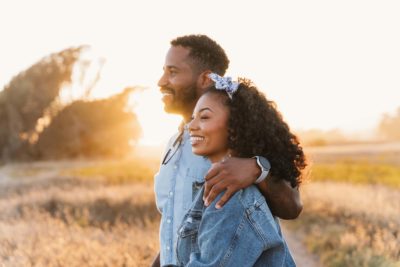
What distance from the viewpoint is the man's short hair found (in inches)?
135

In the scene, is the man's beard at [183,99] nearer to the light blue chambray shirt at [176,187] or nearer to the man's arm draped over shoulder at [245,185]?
the light blue chambray shirt at [176,187]

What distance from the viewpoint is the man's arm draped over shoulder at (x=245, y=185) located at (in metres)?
2.27

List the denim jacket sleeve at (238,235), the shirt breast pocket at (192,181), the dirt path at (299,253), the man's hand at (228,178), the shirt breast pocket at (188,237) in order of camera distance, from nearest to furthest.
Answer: the denim jacket sleeve at (238,235) → the man's hand at (228,178) → the shirt breast pocket at (188,237) → the shirt breast pocket at (192,181) → the dirt path at (299,253)

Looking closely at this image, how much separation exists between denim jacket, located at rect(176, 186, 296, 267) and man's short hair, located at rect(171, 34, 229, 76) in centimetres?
124

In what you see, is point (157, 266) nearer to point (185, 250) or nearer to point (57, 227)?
point (185, 250)

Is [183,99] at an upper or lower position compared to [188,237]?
upper

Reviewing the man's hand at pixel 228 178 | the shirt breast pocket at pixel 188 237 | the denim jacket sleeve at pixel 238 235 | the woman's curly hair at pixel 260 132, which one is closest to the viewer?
the denim jacket sleeve at pixel 238 235

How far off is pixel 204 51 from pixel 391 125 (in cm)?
12027

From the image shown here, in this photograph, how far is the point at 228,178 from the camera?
226 centimetres

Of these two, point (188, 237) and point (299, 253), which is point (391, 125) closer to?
point (299, 253)

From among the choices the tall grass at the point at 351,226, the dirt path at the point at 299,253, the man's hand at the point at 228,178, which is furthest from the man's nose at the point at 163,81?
the dirt path at the point at 299,253

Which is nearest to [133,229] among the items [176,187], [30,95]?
[176,187]

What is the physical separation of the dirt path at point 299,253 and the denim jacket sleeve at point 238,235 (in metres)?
5.74

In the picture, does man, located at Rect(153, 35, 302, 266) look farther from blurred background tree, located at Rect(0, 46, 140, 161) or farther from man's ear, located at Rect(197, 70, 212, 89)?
blurred background tree, located at Rect(0, 46, 140, 161)
